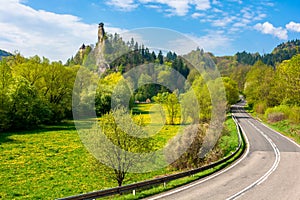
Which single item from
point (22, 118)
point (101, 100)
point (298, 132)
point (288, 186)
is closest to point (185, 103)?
point (101, 100)

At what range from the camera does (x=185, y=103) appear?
56.7 meters

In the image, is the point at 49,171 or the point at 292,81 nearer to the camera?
the point at 49,171

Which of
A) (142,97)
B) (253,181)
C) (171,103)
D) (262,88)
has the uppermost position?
(262,88)


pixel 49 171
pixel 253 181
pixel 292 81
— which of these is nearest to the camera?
pixel 253 181

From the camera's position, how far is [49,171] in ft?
74.1

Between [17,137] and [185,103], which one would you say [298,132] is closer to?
[185,103]

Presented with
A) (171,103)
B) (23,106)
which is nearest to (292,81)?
(171,103)

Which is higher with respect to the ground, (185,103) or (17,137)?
(185,103)

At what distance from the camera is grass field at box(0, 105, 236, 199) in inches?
687

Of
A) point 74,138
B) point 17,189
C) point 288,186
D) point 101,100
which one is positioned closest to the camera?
point 288,186

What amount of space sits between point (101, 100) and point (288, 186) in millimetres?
52728

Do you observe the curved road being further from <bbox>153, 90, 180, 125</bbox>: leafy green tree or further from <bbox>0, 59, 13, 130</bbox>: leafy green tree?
<bbox>153, 90, 180, 125</bbox>: leafy green tree

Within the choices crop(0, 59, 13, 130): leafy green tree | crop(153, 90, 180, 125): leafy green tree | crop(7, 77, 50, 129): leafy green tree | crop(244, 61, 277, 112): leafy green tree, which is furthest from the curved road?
crop(244, 61, 277, 112): leafy green tree

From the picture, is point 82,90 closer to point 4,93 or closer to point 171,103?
point 171,103
